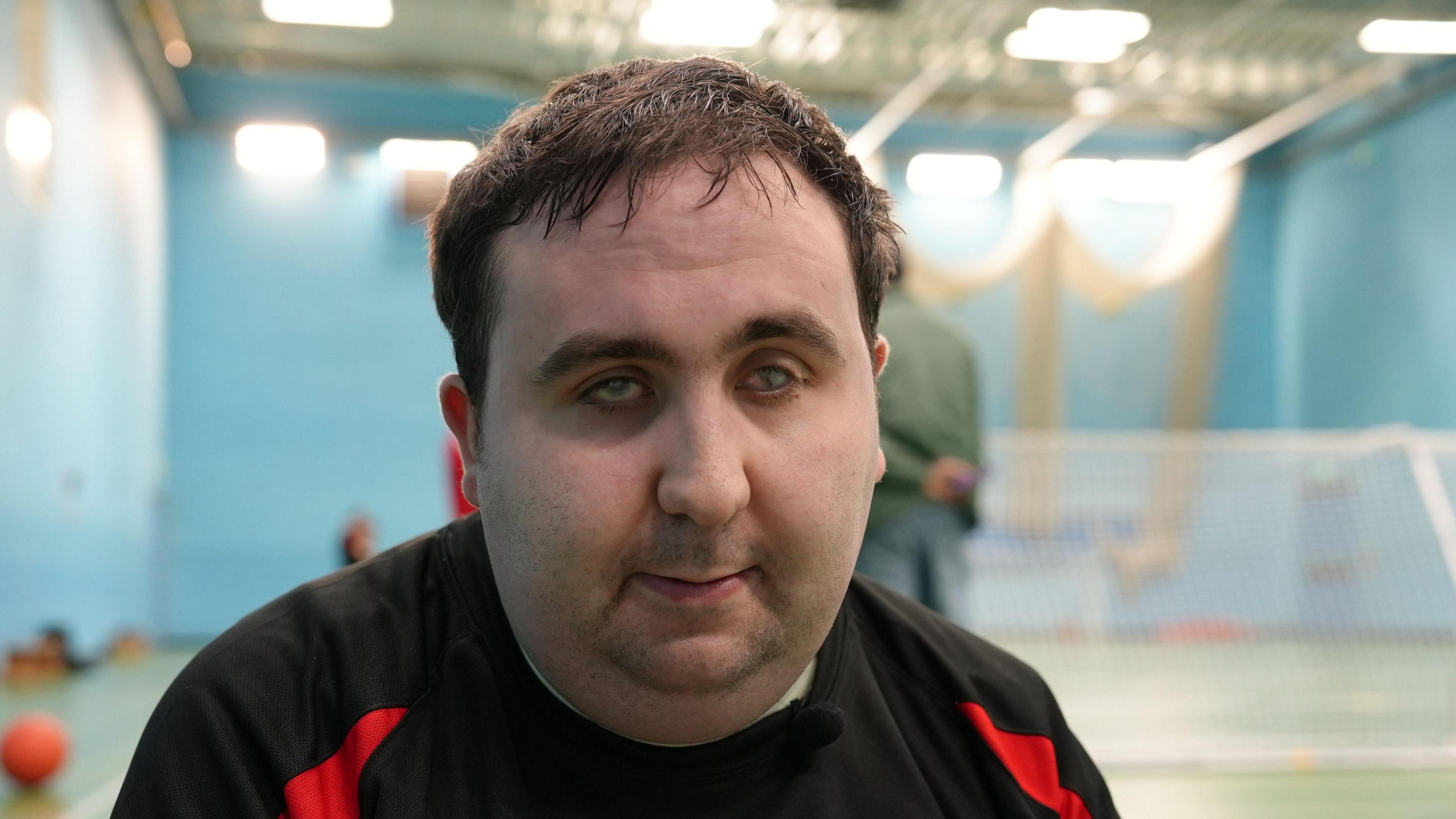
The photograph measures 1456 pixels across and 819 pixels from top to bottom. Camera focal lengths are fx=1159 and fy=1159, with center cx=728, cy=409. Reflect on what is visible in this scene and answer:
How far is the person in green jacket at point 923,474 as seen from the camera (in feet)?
11.1

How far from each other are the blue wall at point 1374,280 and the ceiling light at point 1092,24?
2848 millimetres

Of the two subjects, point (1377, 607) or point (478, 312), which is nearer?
point (478, 312)

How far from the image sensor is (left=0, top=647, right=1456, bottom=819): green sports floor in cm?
357

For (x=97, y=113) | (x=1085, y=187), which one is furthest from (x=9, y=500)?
(x=1085, y=187)

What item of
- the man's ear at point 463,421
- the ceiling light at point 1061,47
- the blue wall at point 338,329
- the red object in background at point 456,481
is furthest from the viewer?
the blue wall at point 338,329

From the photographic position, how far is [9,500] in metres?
5.49

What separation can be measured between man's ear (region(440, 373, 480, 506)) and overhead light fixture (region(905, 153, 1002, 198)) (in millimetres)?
10867

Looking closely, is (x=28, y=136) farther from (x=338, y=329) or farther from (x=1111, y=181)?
(x=1111, y=181)

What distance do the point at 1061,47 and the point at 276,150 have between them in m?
7.01

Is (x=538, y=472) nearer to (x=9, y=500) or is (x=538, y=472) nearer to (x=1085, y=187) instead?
(x=9, y=500)

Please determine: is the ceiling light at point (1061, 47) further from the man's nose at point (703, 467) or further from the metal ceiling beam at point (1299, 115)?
the man's nose at point (703, 467)

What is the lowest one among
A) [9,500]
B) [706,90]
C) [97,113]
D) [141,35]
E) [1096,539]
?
[1096,539]

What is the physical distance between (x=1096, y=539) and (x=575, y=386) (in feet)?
22.6

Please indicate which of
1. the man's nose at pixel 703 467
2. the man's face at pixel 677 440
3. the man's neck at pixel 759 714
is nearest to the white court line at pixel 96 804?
the man's neck at pixel 759 714
